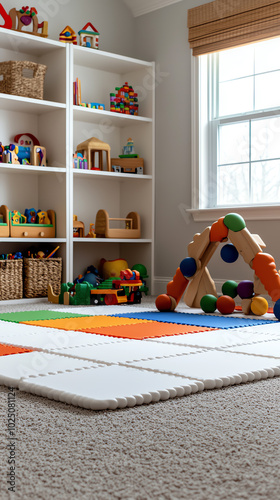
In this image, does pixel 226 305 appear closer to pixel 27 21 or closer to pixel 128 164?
pixel 128 164

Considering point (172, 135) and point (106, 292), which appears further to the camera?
point (172, 135)

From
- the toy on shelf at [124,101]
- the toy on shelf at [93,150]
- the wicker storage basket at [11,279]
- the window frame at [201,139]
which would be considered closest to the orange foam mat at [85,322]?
the wicker storage basket at [11,279]

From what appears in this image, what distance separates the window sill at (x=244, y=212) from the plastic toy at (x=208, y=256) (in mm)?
580

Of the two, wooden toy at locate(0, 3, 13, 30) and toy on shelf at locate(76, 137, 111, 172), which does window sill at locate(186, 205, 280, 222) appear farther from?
wooden toy at locate(0, 3, 13, 30)

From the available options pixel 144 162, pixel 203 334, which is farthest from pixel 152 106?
pixel 203 334

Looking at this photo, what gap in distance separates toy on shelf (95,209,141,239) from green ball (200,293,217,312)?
1.29 m

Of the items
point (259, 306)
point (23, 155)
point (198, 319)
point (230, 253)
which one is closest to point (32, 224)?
point (23, 155)

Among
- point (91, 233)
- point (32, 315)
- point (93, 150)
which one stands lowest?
point (32, 315)

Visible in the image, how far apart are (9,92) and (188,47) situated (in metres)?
1.30

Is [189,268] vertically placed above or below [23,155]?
below

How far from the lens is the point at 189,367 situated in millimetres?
1683

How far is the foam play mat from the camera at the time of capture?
Result: 143 cm

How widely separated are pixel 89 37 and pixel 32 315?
2223mm

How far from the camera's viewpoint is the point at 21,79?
3.93m
